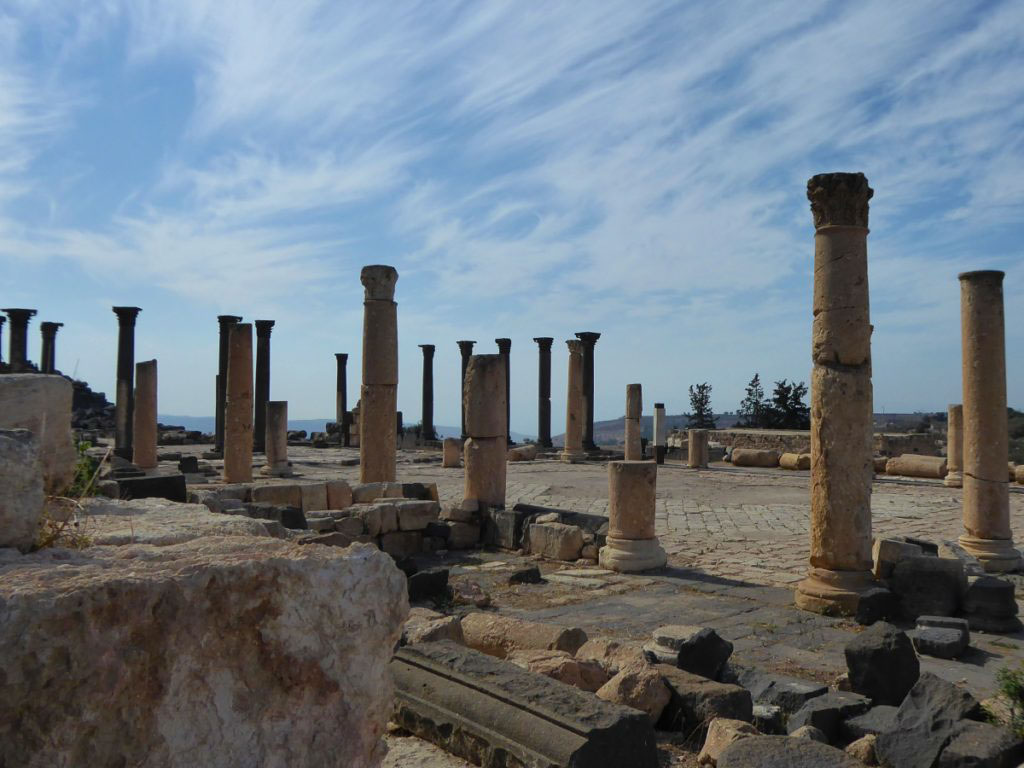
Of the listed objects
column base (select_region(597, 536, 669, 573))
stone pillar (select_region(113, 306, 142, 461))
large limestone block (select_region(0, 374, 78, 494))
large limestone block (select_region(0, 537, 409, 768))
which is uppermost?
stone pillar (select_region(113, 306, 142, 461))

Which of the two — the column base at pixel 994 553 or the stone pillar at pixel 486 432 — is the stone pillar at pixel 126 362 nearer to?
the stone pillar at pixel 486 432

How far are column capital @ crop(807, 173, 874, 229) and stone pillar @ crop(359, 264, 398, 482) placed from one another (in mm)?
8052

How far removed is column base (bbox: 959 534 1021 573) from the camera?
1034cm

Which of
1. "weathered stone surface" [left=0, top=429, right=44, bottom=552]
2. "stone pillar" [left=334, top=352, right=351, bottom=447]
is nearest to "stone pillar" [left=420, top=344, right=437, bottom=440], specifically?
"stone pillar" [left=334, top=352, right=351, bottom=447]

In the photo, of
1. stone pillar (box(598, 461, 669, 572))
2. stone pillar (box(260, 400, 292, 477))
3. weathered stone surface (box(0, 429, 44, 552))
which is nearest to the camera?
weathered stone surface (box(0, 429, 44, 552))

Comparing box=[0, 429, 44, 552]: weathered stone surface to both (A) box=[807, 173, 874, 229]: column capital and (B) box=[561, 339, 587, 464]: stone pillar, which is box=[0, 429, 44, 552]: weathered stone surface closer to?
(A) box=[807, 173, 874, 229]: column capital

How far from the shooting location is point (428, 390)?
40469 millimetres

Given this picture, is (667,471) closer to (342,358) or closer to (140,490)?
(140,490)

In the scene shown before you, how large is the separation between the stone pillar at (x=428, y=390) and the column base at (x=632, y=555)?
28.9m

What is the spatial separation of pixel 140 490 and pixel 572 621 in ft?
18.5

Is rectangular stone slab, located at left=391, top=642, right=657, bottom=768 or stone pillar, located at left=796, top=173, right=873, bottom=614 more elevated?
stone pillar, located at left=796, top=173, right=873, bottom=614

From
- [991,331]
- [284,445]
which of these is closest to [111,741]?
[991,331]

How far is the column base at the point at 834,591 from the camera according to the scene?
8.09 meters

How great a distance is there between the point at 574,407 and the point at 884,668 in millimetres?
24067
